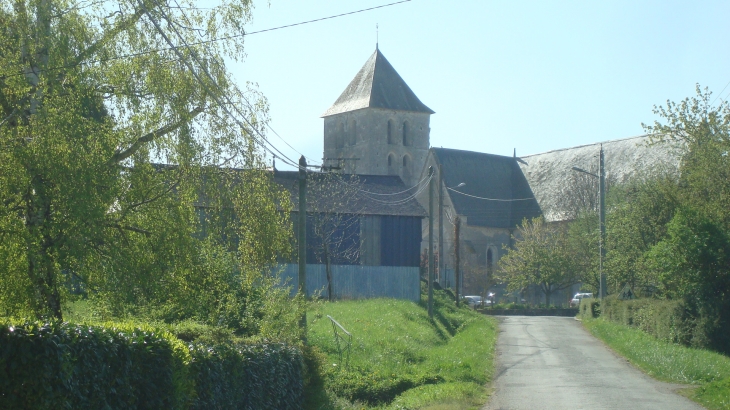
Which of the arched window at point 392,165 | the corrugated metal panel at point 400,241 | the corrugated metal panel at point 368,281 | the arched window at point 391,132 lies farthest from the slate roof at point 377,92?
the corrugated metal panel at point 368,281

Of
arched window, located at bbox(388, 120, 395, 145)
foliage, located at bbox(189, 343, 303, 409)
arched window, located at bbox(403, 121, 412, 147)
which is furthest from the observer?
arched window, located at bbox(403, 121, 412, 147)

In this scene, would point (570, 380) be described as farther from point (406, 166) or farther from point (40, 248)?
point (406, 166)

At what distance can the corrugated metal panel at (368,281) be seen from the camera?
33344 millimetres

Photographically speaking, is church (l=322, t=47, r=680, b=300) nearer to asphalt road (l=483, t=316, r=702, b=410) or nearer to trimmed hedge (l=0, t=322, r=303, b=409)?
asphalt road (l=483, t=316, r=702, b=410)

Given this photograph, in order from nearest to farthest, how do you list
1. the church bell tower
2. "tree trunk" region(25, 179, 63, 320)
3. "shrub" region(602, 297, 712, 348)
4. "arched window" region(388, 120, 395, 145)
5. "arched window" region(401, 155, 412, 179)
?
"tree trunk" region(25, 179, 63, 320)
"shrub" region(602, 297, 712, 348)
the church bell tower
"arched window" region(388, 120, 395, 145)
"arched window" region(401, 155, 412, 179)

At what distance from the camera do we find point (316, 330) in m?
18.2

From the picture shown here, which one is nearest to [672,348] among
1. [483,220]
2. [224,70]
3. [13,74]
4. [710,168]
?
[710,168]

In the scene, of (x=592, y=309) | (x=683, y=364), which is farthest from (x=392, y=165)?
(x=683, y=364)

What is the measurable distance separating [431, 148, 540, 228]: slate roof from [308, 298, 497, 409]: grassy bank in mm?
37693

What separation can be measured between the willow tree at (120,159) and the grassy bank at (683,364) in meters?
8.03

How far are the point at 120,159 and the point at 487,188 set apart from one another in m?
56.5

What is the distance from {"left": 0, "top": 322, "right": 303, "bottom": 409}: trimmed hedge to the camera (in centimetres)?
550

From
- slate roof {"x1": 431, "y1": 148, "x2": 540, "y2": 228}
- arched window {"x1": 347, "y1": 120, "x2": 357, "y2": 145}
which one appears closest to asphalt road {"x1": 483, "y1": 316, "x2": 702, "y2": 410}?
slate roof {"x1": 431, "y1": 148, "x2": 540, "y2": 228}

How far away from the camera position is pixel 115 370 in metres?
6.46
